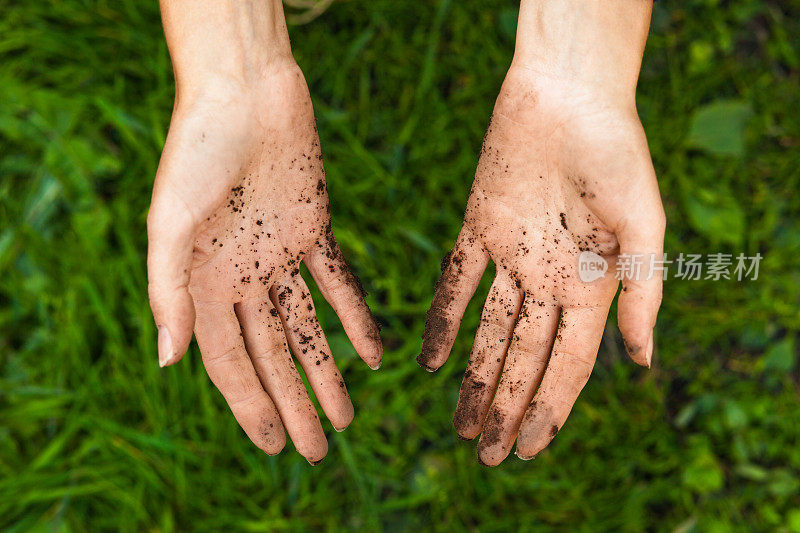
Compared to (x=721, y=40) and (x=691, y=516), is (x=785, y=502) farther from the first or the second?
(x=721, y=40)

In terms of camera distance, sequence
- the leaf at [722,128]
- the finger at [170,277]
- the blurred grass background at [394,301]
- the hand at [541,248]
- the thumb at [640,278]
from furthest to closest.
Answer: the leaf at [722,128] → the blurred grass background at [394,301] → the hand at [541,248] → the thumb at [640,278] → the finger at [170,277]

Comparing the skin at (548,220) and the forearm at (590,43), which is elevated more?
the forearm at (590,43)

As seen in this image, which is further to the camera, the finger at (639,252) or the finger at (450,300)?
the finger at (450,300)

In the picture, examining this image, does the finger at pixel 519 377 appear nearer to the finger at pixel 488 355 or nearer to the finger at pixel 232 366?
the finger at pixel 488 355

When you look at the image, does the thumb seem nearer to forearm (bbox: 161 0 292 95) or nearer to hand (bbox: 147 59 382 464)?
hand (bbox: 147 59 382 464)

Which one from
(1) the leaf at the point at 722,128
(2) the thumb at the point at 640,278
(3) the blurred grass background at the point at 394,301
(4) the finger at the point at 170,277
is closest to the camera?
(4) the finger at the point at 170,277

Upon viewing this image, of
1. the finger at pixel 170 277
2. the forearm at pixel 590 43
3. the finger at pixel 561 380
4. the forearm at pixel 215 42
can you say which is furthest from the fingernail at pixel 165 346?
the forearm at pixel 590 43

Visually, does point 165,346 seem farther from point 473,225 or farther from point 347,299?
point 473,225
